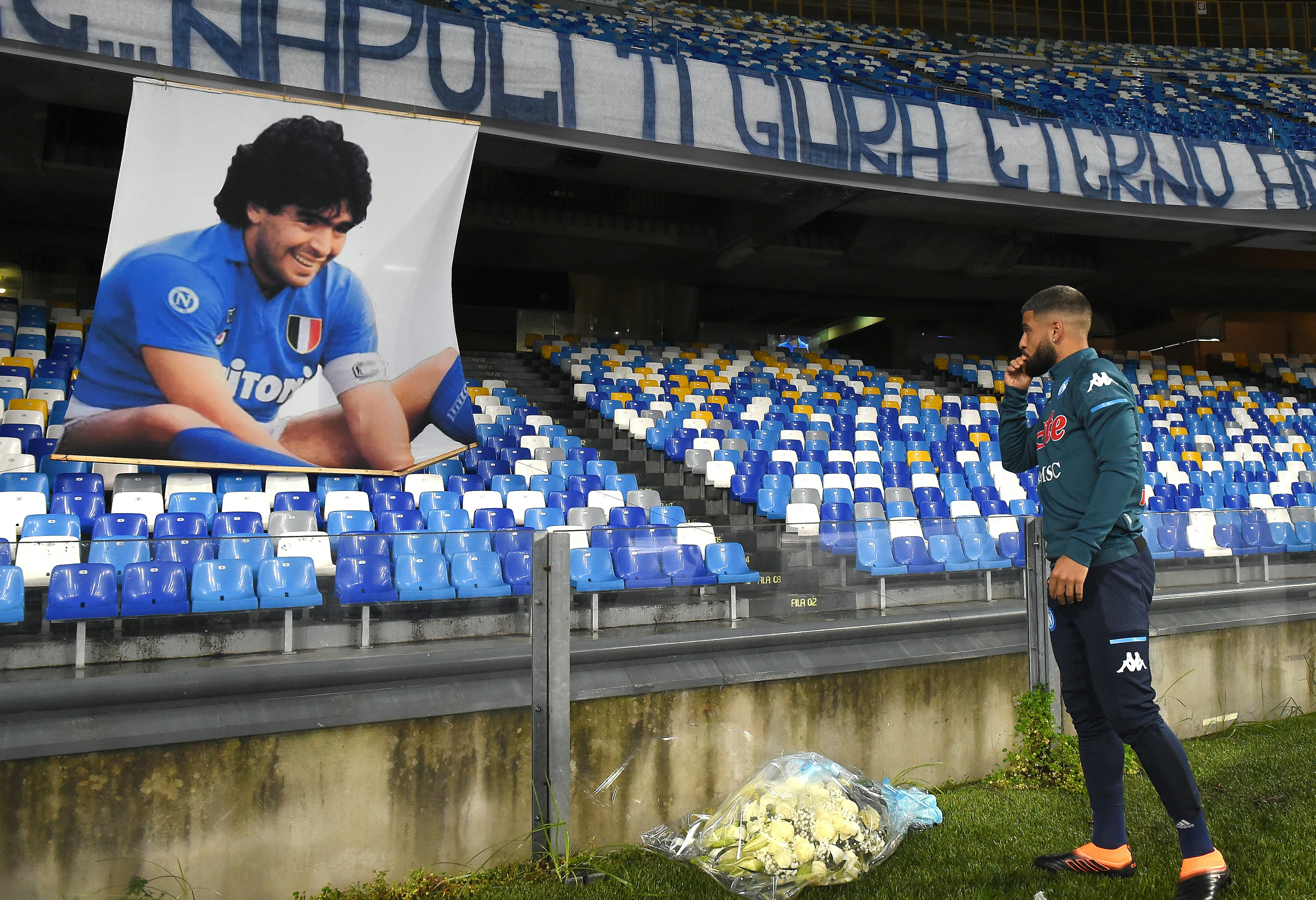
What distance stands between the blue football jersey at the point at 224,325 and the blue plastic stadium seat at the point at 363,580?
4540mm

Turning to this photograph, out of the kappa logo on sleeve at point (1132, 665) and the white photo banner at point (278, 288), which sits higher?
the white photo banner at point (278, 288)

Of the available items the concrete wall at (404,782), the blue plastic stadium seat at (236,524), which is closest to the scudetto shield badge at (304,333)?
the blue plastic stadium seat at (236,524)

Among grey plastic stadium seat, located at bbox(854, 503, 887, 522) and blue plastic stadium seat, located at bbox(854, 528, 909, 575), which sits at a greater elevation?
grey plastic stadium seat, located at bbox(854, 503, 887, 522)

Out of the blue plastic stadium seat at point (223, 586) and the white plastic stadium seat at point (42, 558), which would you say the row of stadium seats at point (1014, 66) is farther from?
the white plastic stadium seat at point (42, 558)

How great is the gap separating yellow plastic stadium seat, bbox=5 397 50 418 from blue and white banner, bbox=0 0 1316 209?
3.03 metres

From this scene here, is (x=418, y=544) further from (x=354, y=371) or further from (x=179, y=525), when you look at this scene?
(x=354, y=371)

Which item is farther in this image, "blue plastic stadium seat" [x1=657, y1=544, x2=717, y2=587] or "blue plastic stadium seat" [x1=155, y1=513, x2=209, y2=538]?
"blue plastic stadium seat" [x1=155, y1=513, x2=209, y2=538]

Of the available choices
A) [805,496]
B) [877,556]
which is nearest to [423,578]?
[877,556]

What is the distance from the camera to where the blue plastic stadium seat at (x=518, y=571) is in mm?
3168

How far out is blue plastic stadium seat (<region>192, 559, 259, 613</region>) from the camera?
3.05 m

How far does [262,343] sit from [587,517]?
3272mm

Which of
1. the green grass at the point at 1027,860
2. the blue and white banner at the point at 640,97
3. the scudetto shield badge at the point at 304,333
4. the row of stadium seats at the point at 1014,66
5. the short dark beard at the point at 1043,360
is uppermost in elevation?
the row of stadium seats at the point at 1014,66

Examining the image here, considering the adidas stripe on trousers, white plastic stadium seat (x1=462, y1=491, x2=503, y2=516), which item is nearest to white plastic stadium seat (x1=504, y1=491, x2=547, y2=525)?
white plastic stadium seat (x1=462, y1=491, x2=503, y2=516)

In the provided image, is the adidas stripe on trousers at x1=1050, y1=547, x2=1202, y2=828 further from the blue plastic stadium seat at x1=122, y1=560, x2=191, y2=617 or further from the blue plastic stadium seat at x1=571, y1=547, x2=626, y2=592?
the blue plastic stadium seat at x1=122, y1=560, x2=191, y2=617
